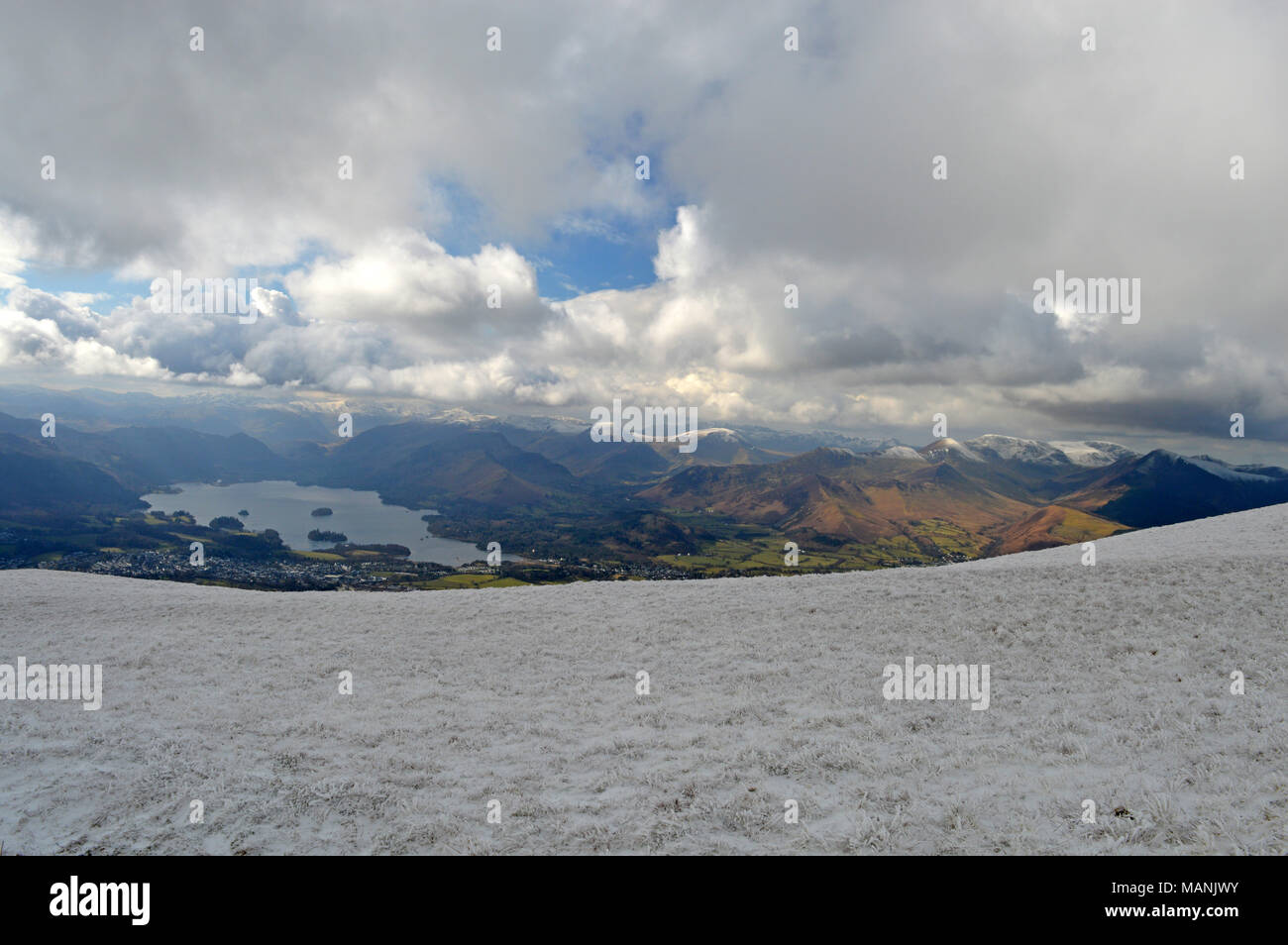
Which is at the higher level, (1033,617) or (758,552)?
(1033,617)

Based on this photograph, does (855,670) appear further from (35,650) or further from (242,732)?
(35,650)

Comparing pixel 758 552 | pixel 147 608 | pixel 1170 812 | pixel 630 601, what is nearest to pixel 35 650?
pixel 147 608

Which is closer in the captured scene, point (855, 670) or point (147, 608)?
point (855, 670)

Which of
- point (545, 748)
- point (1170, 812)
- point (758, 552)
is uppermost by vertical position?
point (1170, 812)


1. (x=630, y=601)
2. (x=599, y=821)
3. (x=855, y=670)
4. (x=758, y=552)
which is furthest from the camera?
(x=758, y=552)

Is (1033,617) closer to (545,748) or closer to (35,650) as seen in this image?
(545,748)

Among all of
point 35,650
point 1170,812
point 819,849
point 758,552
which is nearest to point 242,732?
point 35,650
